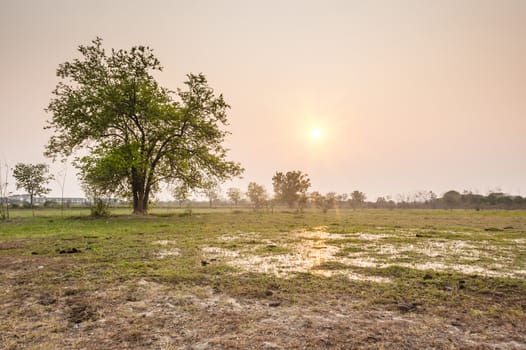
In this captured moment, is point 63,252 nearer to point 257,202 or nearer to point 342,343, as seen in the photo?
point 342,343

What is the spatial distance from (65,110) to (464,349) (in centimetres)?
3021

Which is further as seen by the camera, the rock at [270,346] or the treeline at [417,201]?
the treeline at [417,201]

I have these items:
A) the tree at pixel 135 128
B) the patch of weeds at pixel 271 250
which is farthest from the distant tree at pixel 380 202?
the patch of weeds at pixel 271 250

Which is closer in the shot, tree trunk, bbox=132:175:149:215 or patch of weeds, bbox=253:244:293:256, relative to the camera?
patch of weeds, bbox=253:244:293:256

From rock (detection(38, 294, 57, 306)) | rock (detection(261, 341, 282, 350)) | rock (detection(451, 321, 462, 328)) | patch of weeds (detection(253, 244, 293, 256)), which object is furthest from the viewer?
patch of weeds (detection(253, 244, 293, 256))

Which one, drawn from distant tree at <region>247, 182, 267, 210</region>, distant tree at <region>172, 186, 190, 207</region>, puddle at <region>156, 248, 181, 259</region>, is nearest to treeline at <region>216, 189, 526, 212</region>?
distant tree at <region>247, 182, 267, 210</region>

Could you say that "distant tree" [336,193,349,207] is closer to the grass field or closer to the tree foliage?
the tree foliage

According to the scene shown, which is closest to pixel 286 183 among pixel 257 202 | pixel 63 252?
pixel 257 202

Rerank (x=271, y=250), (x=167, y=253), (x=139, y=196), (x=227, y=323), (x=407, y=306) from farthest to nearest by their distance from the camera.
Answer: (x=139, y=196), (x=271, y=250), (x=167, y=253), (x=407, y=306), (x=227, y=323)

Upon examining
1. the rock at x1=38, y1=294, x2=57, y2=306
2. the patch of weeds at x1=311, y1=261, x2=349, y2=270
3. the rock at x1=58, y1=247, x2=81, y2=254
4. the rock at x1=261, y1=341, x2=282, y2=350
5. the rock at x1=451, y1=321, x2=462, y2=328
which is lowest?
the patch of weeds at x1=311, y1=261, x2=349, y2=270

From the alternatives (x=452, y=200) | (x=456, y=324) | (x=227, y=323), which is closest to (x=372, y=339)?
(x=456, y=324)

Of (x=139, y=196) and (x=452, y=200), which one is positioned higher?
(x=139, y=196)

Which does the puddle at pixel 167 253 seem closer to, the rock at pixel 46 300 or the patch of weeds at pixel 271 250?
the patch of weeds at pixel 271 250

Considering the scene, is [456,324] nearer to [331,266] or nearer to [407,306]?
[407,306]
